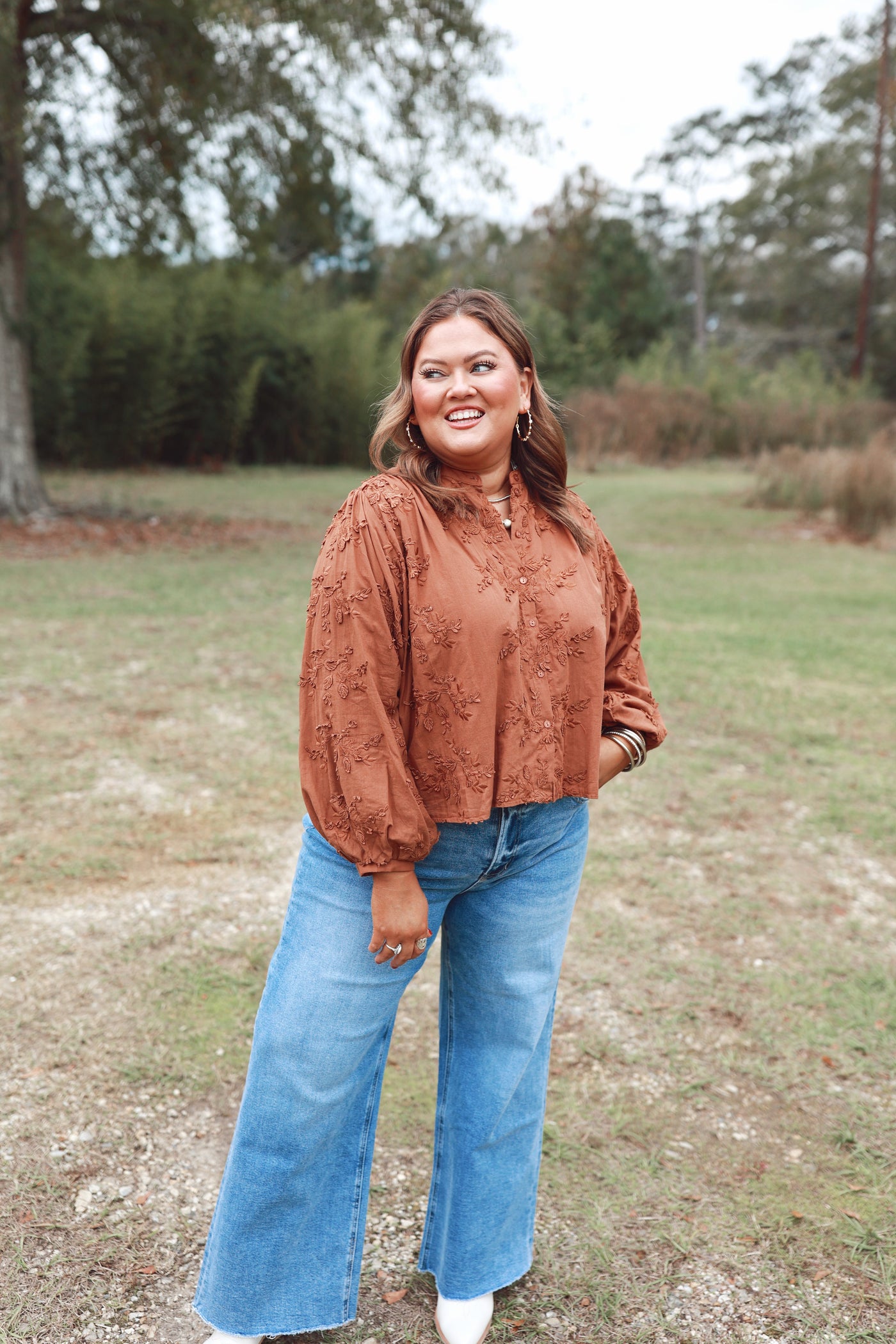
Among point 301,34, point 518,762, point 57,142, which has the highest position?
point 301,34

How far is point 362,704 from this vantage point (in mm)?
1373

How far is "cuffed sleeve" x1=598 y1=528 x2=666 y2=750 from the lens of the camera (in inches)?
68.3

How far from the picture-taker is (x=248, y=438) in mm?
19391

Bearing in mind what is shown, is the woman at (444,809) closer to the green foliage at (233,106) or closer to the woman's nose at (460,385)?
the woman's nose at (460,385)

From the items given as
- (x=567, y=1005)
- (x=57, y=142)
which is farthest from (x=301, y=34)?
(x=567, y=1005)

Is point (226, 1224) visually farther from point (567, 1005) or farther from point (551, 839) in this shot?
point (567, 1005)

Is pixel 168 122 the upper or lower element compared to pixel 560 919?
upper

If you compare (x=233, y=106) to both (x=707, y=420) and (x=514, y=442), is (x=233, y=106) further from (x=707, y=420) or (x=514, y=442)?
(x=707, y=420)

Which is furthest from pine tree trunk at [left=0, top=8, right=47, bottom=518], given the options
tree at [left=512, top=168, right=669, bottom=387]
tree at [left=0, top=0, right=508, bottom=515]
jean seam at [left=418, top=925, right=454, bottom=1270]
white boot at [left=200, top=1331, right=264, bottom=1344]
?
tree at [left=512, top=168, right=669, bottom=387]

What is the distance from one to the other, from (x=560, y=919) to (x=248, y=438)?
1874 cm

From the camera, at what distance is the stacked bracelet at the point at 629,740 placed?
1.73 metres

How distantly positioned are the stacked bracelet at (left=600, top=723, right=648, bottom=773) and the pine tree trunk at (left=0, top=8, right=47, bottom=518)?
9065 millimetres

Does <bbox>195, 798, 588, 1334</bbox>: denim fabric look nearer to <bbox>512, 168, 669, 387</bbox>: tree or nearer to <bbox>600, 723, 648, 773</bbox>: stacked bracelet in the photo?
<bbox>600, 723, 648, 773</bbox>: stacked bracelet

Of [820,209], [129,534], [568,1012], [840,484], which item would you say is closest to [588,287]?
[820,209]
